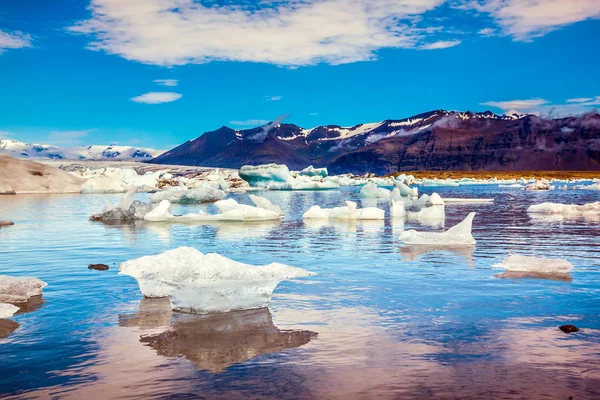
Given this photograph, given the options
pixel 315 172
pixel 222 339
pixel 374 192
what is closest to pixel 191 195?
pixel 374 192

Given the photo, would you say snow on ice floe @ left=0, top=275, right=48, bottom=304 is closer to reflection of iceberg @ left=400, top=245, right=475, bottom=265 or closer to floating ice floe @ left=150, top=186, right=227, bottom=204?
reflection of iceberg @ left=400, top=245, right=475, bottom=265

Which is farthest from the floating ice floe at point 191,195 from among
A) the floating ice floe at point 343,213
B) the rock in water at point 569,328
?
the rock in water at point 569,328

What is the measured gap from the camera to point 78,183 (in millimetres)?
61906

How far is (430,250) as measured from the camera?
1417 cm

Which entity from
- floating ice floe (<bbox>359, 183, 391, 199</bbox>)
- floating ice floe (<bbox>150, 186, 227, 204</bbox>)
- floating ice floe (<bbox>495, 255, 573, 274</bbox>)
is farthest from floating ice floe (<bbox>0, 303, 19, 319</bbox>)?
floating ice floe (<bbox>359, 183, 391, 199</bbox>)

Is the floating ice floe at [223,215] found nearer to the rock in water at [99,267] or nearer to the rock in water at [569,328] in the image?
the rock in water at [99,267]

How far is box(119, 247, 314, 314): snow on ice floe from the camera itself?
793 centimetres

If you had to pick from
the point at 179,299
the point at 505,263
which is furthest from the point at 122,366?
the point at 505,263

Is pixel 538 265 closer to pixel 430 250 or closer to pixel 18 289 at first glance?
pixel 430 250

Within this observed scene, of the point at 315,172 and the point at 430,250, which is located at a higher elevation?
the point at 315,172

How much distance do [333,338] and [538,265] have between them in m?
5.86

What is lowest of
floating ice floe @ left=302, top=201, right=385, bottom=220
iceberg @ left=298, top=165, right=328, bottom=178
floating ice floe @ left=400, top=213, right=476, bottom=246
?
floating ice floe @ left=400, top=213, right=476, bottom=246

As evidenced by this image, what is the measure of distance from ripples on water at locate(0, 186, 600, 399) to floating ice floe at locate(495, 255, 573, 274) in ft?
0.97

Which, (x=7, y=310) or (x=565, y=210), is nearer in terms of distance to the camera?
(x=7, y=310)
